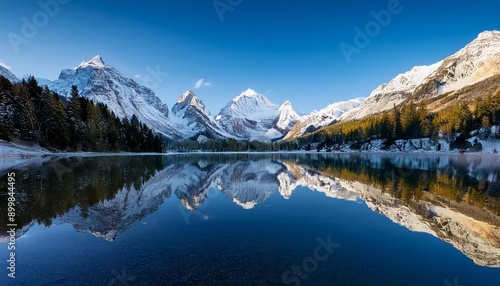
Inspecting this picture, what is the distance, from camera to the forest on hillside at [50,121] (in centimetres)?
8381

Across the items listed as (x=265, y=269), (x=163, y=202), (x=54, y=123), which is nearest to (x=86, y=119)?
(x=54, y=123)

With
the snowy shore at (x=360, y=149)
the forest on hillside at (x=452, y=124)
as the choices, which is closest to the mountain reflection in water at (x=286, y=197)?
the snowy shore at (x=360, y=149)

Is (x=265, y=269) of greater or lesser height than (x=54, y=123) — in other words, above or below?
below

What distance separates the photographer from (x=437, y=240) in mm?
14367

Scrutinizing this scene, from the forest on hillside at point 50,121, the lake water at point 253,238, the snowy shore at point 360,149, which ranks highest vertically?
the forest on hillside at point 50,121

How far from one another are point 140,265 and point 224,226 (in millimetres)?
6916

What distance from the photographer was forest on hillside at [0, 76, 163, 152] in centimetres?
8381

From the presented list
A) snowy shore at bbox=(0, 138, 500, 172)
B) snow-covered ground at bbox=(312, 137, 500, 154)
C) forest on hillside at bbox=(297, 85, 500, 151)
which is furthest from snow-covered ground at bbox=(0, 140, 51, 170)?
forest on hillside at bbox=(297, 85, 500, 151)

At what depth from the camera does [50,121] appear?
92.4 m

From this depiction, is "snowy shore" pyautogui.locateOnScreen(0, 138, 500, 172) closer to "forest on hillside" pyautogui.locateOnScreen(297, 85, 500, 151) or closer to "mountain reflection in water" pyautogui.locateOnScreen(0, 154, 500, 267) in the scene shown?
"forest on hillside" pyautogui.locateOnScreen(297, 85, 500, 151)

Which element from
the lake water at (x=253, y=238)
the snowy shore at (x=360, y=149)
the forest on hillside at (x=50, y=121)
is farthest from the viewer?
the forest on hillside at (x=50, y=121)

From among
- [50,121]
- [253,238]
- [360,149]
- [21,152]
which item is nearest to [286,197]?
[253,238]

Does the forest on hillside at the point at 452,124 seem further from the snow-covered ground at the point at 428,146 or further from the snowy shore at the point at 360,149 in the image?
the snowy shore at the point at 360,149

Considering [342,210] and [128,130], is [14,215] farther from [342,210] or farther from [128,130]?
[128,130]
